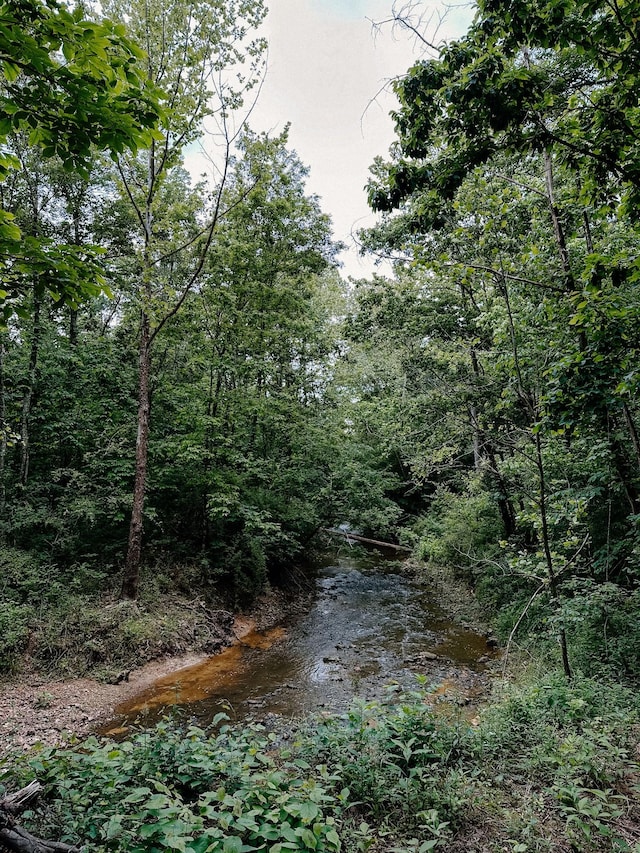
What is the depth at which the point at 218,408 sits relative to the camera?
38.5 ft

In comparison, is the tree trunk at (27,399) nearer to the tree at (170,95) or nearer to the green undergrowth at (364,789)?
the tree at (170,95)

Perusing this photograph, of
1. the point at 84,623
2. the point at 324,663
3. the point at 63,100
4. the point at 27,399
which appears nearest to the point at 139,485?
the point at 84,623

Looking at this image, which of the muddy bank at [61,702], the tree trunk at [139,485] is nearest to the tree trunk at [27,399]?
the tree trunk at [139,485]

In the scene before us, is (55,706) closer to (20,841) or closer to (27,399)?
(20,841)

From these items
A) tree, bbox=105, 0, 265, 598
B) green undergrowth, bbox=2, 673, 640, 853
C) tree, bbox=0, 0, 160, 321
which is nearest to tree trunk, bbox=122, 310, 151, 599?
tree, bbox=105, 0, 265, 598

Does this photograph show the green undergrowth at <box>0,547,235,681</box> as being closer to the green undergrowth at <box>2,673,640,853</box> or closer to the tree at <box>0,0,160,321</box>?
the green undergrowth at <box>2,673,640,853</box>

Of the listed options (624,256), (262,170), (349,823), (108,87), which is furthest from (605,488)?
(262,170)

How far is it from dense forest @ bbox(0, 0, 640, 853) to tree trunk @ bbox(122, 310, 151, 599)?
62 millimetres

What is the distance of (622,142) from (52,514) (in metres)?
10.7

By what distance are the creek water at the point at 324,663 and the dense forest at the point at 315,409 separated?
971 millimetres

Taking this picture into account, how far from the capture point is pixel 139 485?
8961 mm

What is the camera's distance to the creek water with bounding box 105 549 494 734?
6.54 metres

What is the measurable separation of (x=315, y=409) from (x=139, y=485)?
7.00 m

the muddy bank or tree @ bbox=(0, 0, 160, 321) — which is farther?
the muddy bank
